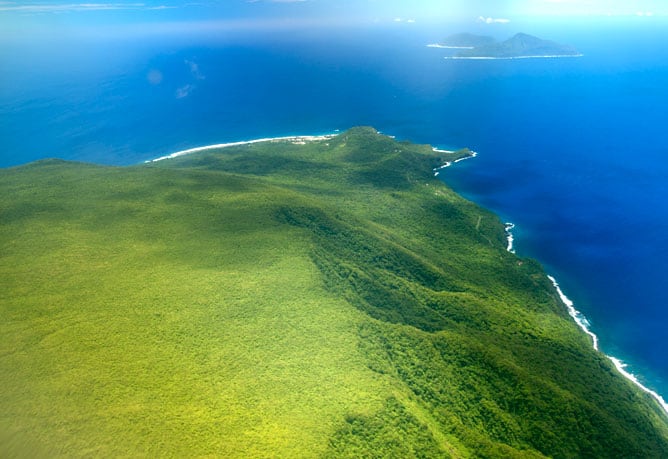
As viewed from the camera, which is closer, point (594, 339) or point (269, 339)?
point (269, 339)

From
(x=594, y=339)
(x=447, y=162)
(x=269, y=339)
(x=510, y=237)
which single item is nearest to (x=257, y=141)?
(x=447, y=162)

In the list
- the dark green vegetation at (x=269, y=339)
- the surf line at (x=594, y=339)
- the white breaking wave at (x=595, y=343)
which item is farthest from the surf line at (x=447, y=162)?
the white breaking wave at (x=595, y=343)

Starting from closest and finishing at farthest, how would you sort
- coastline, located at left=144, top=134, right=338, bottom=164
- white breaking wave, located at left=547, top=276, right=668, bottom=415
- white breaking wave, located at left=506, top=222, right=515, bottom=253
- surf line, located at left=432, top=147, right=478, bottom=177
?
white breaking wave, located at left=547, top=276, right=668, bottom=415
white breaking wave, located at left=506, top=222, right=515, bottom=253
surf line, located at left=432, top=147, right=478, bottom=177
coastline, located at left=144, top=134, right=338, bottom=164

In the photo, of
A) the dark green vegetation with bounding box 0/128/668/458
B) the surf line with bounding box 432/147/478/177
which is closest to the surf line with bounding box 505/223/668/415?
the dark green vegetation with bounding box 0/128/668/458

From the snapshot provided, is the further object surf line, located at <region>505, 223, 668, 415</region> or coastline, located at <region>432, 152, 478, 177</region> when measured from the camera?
coastline, located at <region>432, 152, 478, 177</region>

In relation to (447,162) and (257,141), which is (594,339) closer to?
(447,162)

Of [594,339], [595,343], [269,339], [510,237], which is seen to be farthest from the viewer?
[510,237]

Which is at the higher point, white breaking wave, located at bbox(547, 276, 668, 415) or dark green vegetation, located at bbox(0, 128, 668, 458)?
dark green vegetation, located at bbox(0, 128, 668, 458)

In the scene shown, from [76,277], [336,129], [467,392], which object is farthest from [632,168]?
[76,277]

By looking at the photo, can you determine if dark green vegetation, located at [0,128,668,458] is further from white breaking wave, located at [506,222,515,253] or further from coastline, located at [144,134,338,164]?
coastline, located at [144,134,338,164]
